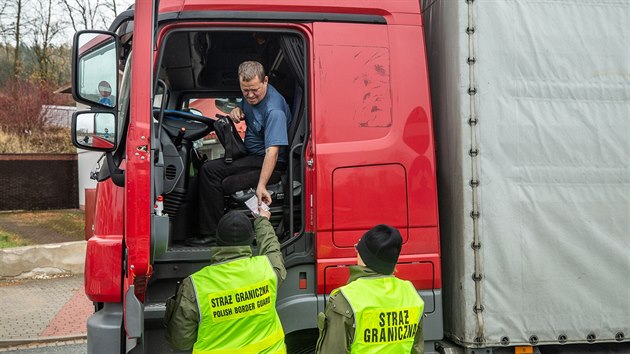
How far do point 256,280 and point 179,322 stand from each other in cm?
43

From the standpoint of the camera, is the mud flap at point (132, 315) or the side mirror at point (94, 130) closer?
the mud flap at point (132, 315)

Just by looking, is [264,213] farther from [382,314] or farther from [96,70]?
[96,70]

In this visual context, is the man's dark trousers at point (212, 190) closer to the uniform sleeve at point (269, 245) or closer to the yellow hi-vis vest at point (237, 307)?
the uniform sleeve at point (269, 245)

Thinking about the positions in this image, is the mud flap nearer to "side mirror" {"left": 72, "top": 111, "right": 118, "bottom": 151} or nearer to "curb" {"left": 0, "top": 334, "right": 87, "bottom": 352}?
"side mirror" {"left": 72, "top": 111, "right": 118, "bottom": 151}

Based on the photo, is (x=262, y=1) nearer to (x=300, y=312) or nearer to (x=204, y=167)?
(x=204, y=167)

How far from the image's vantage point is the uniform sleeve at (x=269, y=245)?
312cm

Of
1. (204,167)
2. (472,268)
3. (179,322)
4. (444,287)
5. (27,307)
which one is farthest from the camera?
(27,307)

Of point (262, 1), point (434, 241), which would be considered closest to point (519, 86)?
point (434, 241)

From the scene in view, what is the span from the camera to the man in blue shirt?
3.49 m

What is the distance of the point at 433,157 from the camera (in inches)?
128

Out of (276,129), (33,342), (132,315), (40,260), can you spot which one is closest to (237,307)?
(132,315)

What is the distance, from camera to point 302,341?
346 centimetres

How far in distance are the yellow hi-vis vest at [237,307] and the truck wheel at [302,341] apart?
36 centimetres

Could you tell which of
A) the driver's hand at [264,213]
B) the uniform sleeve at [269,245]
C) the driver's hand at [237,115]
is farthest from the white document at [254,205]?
the driver's hand at [237,115]
